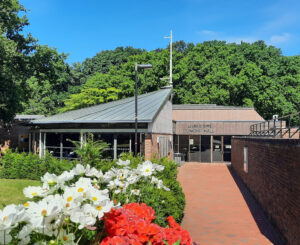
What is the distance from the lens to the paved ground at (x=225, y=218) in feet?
29.1

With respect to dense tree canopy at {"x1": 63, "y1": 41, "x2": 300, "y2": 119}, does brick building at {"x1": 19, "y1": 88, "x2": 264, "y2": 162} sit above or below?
below

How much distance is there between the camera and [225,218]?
35.7 ft

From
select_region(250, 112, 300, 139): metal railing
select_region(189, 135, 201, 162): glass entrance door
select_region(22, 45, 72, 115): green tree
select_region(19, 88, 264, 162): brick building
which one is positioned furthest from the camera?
select_region(189, 135, 201, 162): glass entrance door

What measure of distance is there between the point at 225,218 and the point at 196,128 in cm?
2316

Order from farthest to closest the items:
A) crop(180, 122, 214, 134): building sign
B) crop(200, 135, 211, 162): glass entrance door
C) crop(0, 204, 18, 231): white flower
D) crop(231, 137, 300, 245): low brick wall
Answer: crop(200, 135, 211, 162): glass entrance door < crop(180, 122, 214, 134): building sign < crop(231, 137, 300, 245): low brick wall < crop(0, 204, 18, 231): white flower

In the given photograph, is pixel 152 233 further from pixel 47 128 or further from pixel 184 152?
pixel 184 152

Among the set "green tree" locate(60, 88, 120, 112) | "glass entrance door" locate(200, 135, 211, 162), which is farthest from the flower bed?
"green tree" locate(60, 88, 120, 112)

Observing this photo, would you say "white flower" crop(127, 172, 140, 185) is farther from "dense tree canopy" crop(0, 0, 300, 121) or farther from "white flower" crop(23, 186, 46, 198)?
"dense tree canopy" crop(0, 0, 300, 121)

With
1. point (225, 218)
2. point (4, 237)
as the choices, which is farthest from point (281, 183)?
point (4, 237)

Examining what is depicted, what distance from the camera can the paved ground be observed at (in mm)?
8859

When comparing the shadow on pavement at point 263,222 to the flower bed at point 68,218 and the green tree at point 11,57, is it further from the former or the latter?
the green tree at point 11,57

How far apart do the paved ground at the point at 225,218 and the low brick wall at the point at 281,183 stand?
47 cm

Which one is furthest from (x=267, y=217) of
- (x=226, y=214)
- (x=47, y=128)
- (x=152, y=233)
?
(x=47, y=128)

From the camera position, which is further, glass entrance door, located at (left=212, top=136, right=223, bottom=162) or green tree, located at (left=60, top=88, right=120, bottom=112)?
green tree, located at (left=60, top=88, right=120, bottom=112)
